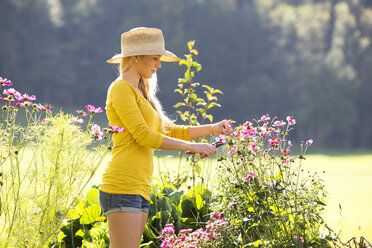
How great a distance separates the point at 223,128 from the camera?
284 centimetres

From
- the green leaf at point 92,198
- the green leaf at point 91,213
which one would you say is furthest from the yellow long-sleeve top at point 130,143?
the green leaf at point 92,198

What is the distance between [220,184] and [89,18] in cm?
3828

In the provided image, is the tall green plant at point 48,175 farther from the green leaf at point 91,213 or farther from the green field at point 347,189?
the green field at point 347,189

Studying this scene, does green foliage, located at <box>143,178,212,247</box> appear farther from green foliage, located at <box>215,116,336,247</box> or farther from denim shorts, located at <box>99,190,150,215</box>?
denim shorts, located at <box>99,190,150,215</box>

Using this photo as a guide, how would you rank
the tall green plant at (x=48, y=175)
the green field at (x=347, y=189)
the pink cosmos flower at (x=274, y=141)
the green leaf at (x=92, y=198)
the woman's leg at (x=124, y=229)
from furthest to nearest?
the green field at (x=347, y=189) < the green leaf at (x=92, y=198) < the pink cosmos flower at (x=274, y=141) < the tall green plant at (x=48, y=175) < the woman's leg at (x=124, y=229)

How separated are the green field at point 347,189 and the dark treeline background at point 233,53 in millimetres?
7873

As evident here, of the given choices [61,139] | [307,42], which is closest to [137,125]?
[61,139]

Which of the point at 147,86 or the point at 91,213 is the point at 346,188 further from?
the point at 147,86

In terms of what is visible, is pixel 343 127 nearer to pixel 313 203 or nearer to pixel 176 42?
pixel 176 42

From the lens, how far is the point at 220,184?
3.36m

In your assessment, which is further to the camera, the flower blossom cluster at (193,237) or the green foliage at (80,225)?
the green foliage at (80,225)

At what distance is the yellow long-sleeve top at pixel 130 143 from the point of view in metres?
2.41

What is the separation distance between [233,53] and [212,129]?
125 ft

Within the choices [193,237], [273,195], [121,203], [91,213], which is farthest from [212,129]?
[91,213]
